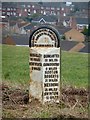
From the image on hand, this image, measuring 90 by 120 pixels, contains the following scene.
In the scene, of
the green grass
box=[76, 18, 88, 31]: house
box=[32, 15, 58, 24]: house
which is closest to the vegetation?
box=[76, 18, 88, 31]: house

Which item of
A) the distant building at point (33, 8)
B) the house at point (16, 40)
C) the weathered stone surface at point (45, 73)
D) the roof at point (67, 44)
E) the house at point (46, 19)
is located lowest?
the weathered stone surface at point (45, 73)

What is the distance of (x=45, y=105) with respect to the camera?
5125mm

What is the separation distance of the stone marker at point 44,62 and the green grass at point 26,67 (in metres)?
0.37

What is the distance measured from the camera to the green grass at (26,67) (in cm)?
563

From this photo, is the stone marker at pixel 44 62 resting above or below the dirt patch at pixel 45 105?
above

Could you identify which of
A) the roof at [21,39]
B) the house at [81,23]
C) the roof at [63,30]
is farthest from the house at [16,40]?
the house at [81,23]

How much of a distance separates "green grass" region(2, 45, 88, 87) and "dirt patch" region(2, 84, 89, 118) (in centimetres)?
16

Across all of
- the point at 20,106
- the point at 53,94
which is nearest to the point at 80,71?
the point at 53,94

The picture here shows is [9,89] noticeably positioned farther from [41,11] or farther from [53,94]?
[41,11]

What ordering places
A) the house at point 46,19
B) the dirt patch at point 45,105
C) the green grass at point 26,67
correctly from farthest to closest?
the green grass at point 26,67 → the house at point 46,19 → the dirt patch at point 45,105

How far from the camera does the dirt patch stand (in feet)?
16.0

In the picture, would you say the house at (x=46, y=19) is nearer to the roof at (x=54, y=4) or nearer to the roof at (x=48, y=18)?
the roof at (x=48, y=18)

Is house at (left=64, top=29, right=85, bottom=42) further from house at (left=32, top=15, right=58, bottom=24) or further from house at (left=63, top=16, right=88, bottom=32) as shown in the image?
house at (left=32, top=15, right=58, bottom=24)

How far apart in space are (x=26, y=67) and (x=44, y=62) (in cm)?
61
